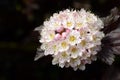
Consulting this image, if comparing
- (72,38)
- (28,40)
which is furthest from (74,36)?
(28,40)

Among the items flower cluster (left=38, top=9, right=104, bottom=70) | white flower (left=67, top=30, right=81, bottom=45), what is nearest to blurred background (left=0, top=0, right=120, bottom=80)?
flower cluster (left=38, top=9, right=104, bottom=70)

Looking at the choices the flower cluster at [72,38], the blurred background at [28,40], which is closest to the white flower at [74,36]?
the flower cluster at [72,38]

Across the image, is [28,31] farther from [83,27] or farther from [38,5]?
[83,27]

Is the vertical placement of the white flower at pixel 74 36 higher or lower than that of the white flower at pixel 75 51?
higher

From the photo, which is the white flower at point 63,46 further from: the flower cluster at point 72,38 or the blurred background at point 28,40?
the blurred background at point 28,40

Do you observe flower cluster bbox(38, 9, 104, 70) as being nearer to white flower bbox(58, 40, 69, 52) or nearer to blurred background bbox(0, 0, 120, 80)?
white flower bbox(58, 40, 69, 52)

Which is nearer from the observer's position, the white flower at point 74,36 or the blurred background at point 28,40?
the white flower at point 74,36

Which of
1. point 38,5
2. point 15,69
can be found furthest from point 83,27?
point 15,69
